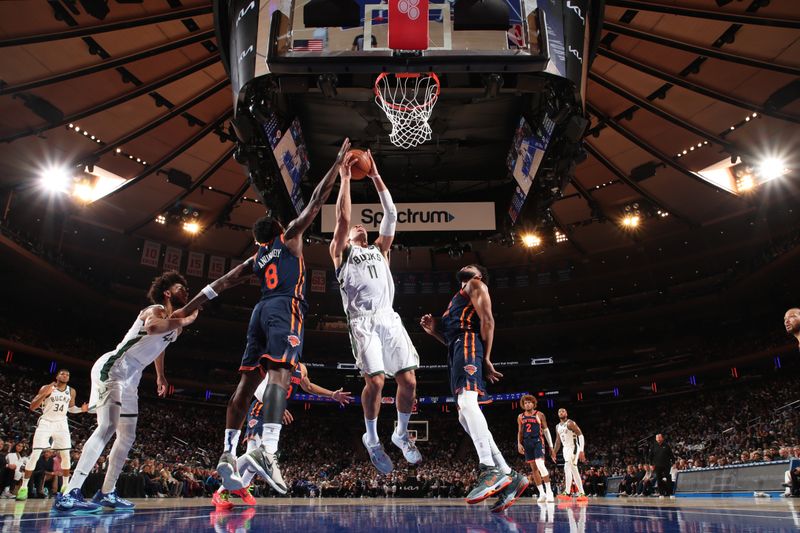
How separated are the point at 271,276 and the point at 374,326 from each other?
3.81ft

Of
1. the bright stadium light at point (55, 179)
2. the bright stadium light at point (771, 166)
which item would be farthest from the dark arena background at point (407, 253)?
the bright stadium light at point (55, 179)

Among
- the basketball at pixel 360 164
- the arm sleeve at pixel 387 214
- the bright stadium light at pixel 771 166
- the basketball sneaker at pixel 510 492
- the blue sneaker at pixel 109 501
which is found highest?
the bright stadium light at pixel 771 166

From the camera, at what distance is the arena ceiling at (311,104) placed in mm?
10859

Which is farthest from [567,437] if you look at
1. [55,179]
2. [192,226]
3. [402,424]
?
[55,179]

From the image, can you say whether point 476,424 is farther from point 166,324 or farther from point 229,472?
point 166,324

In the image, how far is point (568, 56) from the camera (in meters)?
8.66

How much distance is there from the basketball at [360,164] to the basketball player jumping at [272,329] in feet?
0.37

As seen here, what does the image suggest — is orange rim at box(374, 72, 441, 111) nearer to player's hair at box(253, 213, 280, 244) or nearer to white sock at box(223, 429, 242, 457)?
player's hair at box(253, 213, 280, 244)

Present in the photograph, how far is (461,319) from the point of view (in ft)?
20.0

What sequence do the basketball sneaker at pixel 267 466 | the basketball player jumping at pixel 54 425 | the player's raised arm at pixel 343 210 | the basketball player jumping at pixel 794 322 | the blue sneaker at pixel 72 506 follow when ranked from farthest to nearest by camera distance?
1. the basketball player jumping at pixel 54 425
2. the basketball player jumping at pixel 794 322
3. the player's raised arm at pixel 343 210
4. the blue sneaker at pixel 72 506
5. the basketball sneaker at pixel 267 466

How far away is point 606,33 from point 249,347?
10398 millimetres

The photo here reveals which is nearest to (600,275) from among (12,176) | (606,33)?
(606,33)

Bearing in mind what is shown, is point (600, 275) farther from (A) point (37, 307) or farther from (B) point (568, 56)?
(A) point (37, 307)

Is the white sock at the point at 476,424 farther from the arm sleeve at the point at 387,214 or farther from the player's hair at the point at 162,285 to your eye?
the player's hair at the point at 162,285
